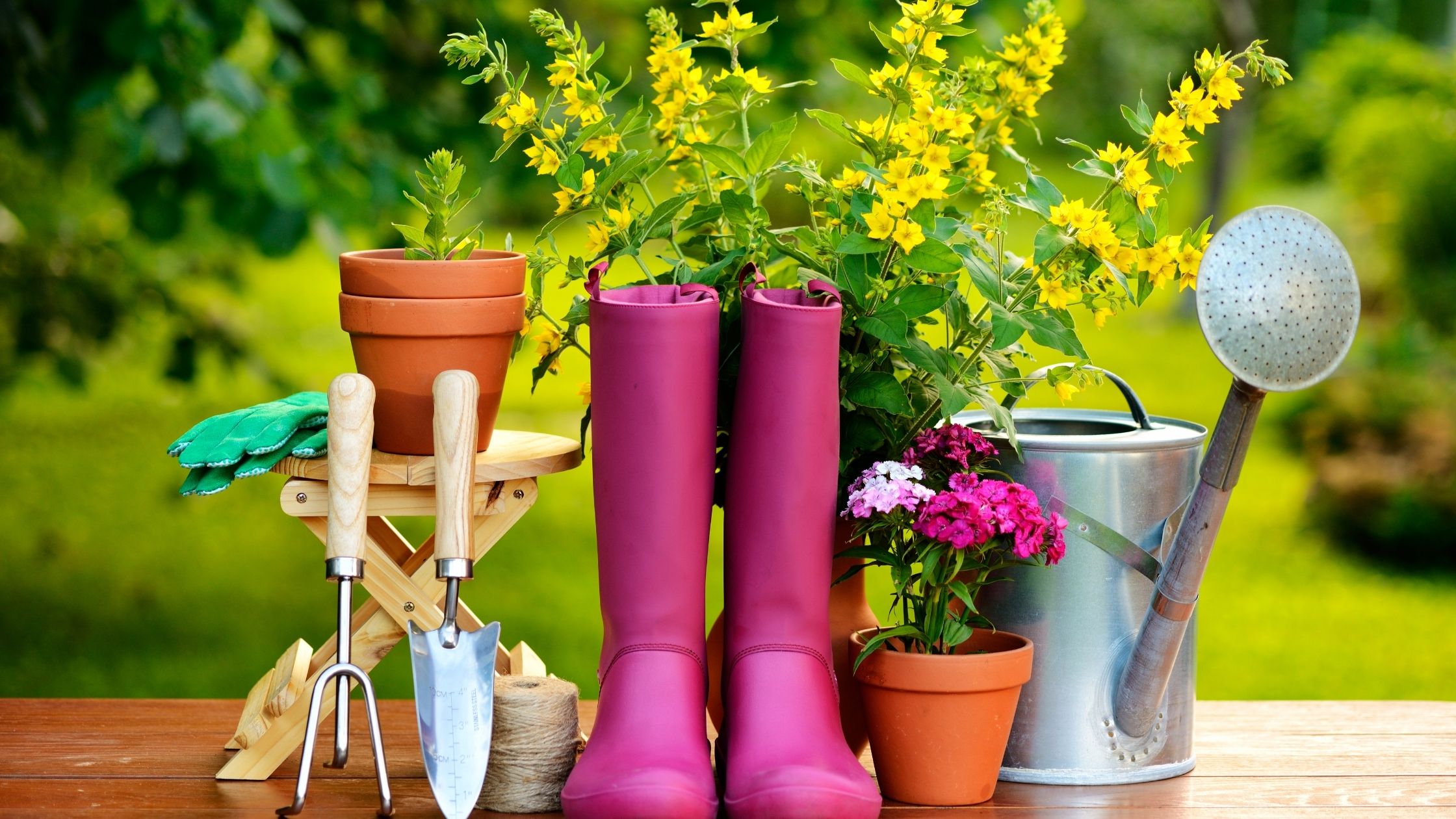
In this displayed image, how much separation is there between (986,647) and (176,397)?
5.96 metres

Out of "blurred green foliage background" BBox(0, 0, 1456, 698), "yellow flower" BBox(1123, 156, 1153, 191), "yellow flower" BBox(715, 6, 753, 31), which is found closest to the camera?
"yellow flower" BBox(1123, 156, 1153, 191)

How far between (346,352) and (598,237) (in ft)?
20.2

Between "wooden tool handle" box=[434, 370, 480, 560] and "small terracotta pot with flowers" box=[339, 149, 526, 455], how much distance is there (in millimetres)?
57

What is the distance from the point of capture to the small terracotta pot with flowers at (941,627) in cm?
110

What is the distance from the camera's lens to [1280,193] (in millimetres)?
7000

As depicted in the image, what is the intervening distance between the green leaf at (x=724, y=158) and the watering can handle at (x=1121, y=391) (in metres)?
0.31

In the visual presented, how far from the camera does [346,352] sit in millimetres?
7105

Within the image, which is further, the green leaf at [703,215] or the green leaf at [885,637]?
the green leaf at [703,215]

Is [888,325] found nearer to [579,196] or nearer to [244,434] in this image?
[579,196]

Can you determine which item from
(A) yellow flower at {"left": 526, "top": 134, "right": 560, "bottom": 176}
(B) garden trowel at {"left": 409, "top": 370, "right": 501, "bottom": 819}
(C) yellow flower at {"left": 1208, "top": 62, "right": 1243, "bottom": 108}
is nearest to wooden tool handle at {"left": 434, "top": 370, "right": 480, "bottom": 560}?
(B) garden trowel at {"left": 409, "top": 370, "right": 501, "bottom": 819}

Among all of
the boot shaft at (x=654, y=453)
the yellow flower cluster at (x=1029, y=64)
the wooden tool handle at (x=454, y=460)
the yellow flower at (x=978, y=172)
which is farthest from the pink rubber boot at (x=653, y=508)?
the yellow flower cluster at (x=1029, y=64)

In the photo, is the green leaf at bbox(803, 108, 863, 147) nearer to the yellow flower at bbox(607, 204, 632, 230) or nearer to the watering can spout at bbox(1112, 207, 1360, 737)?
the yellow flower at bbox(607, 204, 632, 230)

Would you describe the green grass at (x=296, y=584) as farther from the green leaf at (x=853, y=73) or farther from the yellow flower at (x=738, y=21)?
the green leaf at (x=853, y=73)

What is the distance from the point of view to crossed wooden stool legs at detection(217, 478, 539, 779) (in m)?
1.18
